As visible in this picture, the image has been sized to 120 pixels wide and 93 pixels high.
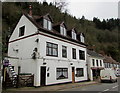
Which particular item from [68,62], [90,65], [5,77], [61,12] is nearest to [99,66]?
[90,65]

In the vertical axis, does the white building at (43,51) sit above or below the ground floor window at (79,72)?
above

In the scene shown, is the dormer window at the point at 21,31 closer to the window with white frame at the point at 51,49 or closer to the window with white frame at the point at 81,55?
the window with white frame at the point at 51,49

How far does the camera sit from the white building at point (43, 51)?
16.1m

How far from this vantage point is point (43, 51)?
16.4 m

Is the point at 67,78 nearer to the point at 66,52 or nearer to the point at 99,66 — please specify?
the point at 66,52

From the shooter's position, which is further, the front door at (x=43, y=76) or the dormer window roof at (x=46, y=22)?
the dormer window roof at (x=46, y=22)

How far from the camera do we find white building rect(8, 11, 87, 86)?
16.1 meters

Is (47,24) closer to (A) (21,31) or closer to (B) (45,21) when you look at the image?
(B) (45,21)

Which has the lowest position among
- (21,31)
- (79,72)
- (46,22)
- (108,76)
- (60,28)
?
(108,76)

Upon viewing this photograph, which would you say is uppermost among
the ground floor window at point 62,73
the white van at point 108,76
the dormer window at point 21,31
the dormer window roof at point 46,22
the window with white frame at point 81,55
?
the dormer window roof at point 46,22

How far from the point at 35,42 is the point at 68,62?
619 cm

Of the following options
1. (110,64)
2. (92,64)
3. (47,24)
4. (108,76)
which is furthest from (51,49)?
(110,64)

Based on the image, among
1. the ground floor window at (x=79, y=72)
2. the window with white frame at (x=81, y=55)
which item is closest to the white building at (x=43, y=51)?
the ground floor window at (x=79, y=72)

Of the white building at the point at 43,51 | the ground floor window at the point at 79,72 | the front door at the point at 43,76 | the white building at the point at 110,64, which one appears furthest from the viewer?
the white building at the point at 110,64
